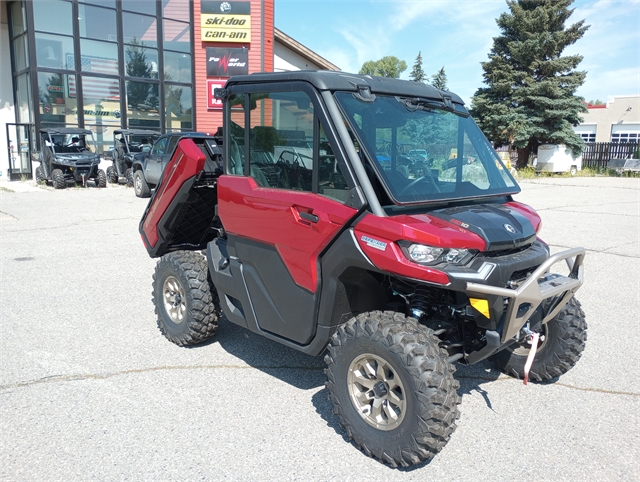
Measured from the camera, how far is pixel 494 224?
10.6 ft

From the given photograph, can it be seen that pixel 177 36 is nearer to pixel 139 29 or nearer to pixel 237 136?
pixel 139 29

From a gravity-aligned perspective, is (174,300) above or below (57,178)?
below

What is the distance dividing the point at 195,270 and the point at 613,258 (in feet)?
22.6

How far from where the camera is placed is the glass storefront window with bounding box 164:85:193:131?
77.8 feet

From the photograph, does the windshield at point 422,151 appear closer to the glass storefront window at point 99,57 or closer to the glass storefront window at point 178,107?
the glass storefront window at point 99,57

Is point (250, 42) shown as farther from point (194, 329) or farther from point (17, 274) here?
point (194, 329)

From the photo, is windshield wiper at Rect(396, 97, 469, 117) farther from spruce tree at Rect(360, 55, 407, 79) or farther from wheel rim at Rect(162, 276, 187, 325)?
spruce tree at Rect(360, 55, 407, 79)

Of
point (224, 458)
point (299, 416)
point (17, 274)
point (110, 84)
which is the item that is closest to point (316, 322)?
point (299, 416)

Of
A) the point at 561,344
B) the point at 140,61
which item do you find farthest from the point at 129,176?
the point at 561,344

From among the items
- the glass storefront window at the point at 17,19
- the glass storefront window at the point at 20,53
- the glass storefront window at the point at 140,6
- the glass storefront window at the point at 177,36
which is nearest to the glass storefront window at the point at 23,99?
the glass storefront window at the point at 20,53

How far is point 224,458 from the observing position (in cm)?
320

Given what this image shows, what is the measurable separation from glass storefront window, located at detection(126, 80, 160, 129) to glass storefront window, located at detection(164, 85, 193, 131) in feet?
1.41

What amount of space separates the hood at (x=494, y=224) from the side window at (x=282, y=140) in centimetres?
89

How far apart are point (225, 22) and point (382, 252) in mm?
23093
